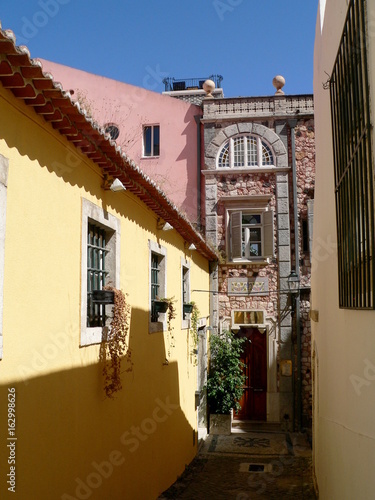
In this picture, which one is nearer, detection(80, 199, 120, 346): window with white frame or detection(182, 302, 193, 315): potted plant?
detection(80, 199, 120, 346): window with white frame

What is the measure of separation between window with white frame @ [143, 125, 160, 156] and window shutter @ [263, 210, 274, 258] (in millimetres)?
4159

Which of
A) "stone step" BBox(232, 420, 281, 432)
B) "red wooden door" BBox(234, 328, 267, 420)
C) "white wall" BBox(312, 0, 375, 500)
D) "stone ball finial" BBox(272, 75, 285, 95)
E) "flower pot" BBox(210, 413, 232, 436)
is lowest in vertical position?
"stone step" BBox(232, 420, 281, 432)

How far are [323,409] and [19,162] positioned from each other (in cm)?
565

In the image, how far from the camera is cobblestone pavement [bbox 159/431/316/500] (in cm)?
988

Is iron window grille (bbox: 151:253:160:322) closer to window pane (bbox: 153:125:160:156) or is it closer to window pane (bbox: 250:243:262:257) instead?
window pane (bbox: 250:243:262:257)

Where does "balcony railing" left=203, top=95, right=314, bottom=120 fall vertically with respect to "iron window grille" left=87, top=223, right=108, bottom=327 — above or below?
above

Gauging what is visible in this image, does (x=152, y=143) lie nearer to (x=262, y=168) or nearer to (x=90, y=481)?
(x=262, y=168)

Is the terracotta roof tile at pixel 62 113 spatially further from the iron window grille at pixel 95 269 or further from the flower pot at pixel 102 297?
the flower pot at pixel 102 297

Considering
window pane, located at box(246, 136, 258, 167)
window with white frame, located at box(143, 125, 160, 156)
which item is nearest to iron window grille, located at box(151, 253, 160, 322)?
window pane, located at box(246, 136, 258, 167)

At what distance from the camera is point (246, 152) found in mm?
16844

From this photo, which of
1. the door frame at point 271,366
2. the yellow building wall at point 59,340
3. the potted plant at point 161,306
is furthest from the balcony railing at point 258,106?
the yellow building wall at point 59,340

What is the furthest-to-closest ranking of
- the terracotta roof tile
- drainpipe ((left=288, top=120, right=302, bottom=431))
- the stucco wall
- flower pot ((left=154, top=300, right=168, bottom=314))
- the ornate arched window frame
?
the stucco wall → the ornate arched window frame → drainpipe ((left=288, top=120, right=302, bottom=431)) → flower pot ((left=154, top=300, right=168, bottom=314)) → the terracotta roof tile

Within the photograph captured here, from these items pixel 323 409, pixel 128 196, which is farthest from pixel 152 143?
Result: pixel 323 409

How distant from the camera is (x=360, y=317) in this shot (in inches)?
177
